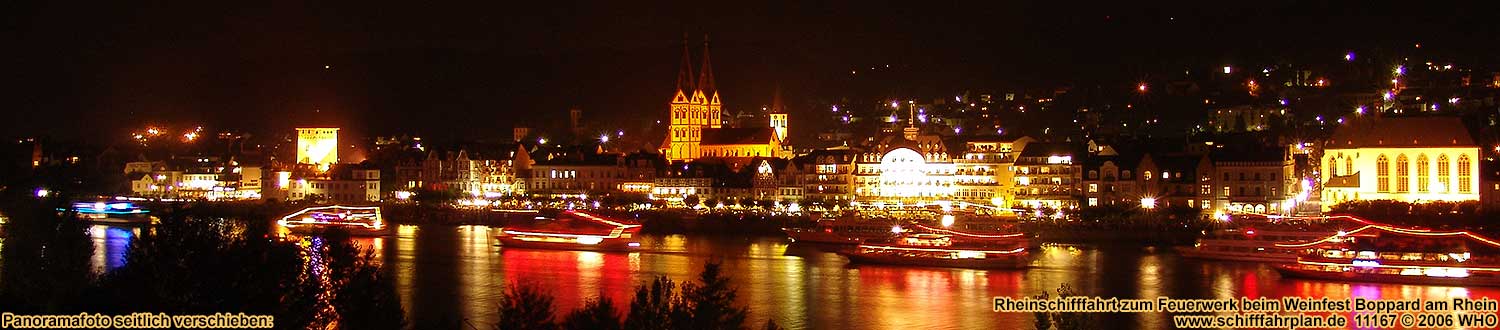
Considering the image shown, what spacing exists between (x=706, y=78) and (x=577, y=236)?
90.4ft

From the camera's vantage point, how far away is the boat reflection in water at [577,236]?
34.7 metres

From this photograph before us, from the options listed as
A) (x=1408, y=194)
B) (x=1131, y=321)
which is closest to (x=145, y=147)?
(x=1408, y=194)

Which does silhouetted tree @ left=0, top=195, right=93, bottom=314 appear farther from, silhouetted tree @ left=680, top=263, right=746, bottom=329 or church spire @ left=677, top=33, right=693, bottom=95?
church spire @ left=677, top=33, right=693, bottom=95

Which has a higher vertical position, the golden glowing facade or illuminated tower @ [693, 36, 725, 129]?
illuminated tower @ [693, 36, 725, 129]

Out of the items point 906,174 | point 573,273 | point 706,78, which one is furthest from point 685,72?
point 573,273

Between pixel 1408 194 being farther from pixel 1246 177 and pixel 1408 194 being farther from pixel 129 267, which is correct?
pixel 129 267

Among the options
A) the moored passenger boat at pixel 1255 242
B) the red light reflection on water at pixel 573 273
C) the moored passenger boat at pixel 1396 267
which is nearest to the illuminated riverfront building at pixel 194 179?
the red light reflection on water at pixel 573 273

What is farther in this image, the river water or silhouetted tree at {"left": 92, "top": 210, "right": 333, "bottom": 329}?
the river water

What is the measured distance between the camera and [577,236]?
35.7 meters

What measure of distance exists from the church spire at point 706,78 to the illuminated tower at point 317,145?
1605 centimetres

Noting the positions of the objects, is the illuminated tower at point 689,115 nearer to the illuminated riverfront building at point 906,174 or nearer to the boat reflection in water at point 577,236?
the illuminated riverfront building at point 906,174

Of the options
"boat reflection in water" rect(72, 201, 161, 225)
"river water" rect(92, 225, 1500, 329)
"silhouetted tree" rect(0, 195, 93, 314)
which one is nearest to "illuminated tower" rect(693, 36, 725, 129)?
"boat reflection in water" rect(72, 201, 161, 225)

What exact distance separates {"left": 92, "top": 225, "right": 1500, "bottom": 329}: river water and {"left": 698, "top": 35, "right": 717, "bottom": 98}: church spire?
27131 mm

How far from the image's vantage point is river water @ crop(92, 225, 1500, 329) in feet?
71.0
